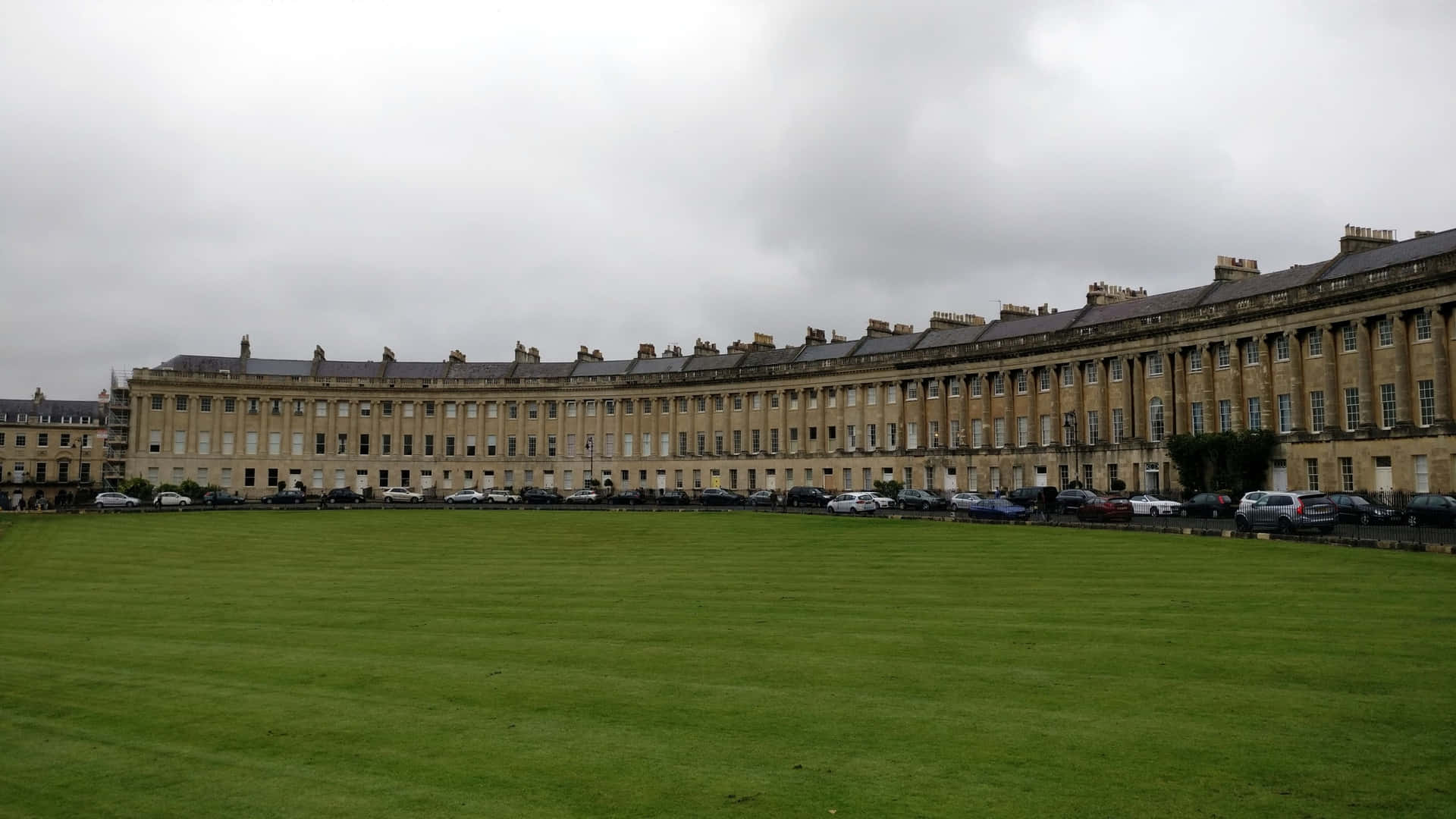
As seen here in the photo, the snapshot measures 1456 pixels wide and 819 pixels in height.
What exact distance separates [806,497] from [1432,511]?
37.8 m

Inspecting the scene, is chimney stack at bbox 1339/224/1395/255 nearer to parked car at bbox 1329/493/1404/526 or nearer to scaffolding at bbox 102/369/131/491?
parked car at bbox 1329/493/1404/526

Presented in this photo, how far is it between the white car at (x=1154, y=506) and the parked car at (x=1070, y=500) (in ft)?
6.63

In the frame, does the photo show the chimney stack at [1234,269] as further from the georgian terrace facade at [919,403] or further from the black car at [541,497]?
the black car at [541,497]

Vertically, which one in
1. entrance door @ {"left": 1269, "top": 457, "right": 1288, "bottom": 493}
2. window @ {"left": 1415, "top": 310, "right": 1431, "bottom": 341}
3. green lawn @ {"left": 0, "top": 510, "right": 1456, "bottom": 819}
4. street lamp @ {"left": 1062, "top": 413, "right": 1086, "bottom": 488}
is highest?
window @ {"left": 1415, "top": 310, "right": 1431, "bottom": 341}

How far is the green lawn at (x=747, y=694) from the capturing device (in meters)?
8.48

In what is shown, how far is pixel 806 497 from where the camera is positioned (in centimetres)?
6875

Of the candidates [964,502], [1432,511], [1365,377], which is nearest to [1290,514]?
[1432,511]

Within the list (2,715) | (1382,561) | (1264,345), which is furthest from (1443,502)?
(2,715)

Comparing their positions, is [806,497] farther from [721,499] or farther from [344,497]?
[344,497]

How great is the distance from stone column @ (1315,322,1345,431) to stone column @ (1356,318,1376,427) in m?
1.47

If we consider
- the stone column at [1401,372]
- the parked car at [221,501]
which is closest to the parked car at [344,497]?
the parked car at [221,501]

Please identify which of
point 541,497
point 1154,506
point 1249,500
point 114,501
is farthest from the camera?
point 541,497

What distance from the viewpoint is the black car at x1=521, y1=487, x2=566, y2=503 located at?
7682 cm

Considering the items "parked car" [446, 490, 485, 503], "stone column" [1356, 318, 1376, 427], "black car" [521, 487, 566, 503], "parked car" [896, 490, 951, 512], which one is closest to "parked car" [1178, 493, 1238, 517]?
"stone column" [1356, 318, 1376, 427]
